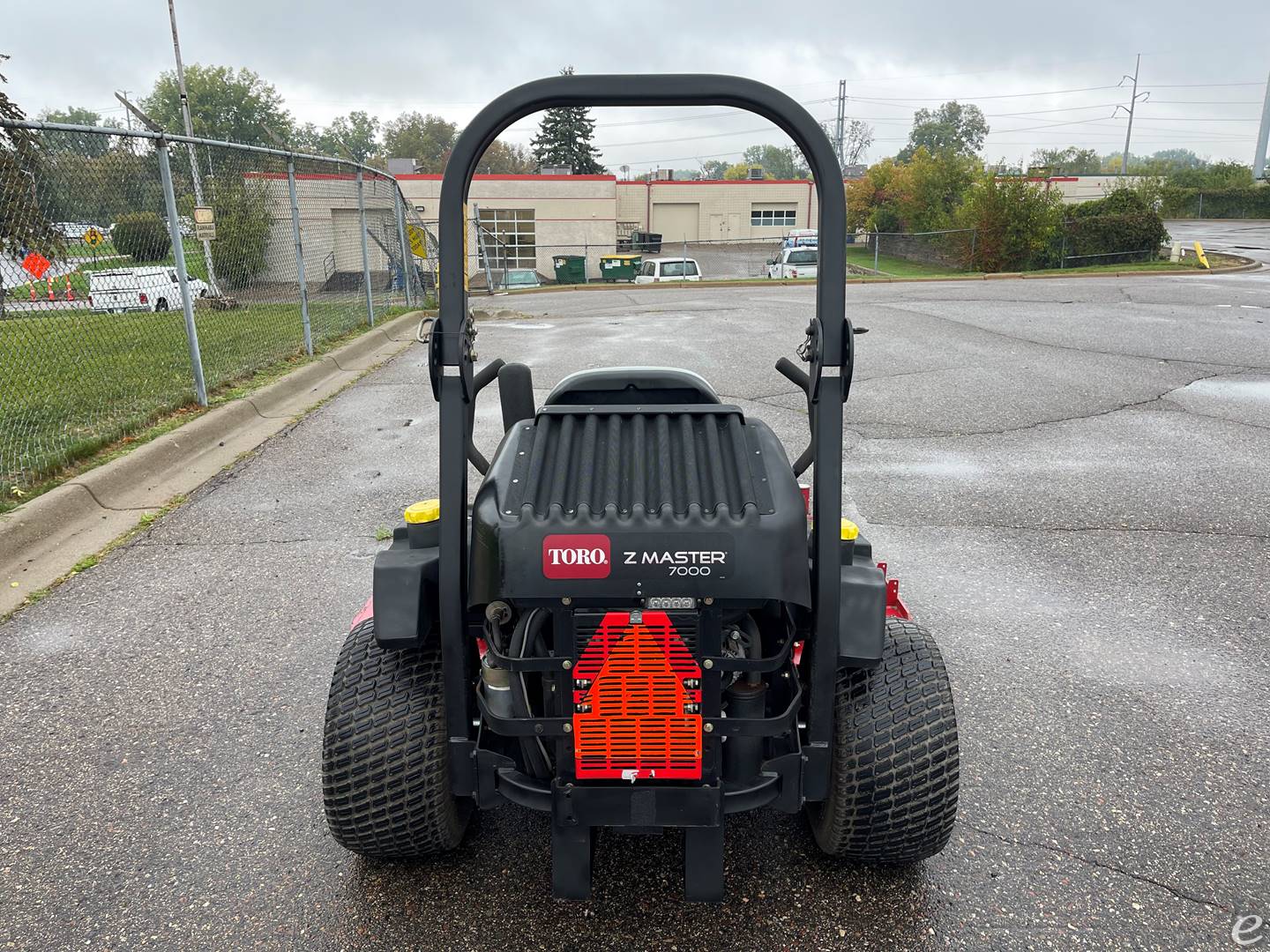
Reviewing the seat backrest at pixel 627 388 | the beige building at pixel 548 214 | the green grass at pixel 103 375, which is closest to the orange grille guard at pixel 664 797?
the seat backrest at pixel 627 388

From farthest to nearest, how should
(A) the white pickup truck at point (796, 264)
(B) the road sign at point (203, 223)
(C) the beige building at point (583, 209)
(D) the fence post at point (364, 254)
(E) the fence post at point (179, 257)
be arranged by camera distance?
(C) the beige building at point (583, 209) → (A) the white pickup truck at point (796, 264) → (D) the fence post at point (364, 254) → (B) the road sign at point (203, 223) → (E) the fence post at point (179, 257)

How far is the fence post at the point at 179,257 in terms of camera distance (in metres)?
6.67

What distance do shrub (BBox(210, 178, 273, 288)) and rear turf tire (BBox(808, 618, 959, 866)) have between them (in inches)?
325

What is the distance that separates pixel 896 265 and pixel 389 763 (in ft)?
133

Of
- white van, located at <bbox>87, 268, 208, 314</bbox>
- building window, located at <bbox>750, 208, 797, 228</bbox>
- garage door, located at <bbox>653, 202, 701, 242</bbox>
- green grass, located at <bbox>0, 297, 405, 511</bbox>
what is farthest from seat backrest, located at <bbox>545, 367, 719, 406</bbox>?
building window, located at <bbox>750, 208, 797, 228</bbox>

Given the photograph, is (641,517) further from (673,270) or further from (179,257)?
(673,270)

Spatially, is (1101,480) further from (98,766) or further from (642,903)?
(98,766)

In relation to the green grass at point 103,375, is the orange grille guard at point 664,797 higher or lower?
lower

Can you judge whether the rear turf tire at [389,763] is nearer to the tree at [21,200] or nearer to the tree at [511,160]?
the tree at [21,200]

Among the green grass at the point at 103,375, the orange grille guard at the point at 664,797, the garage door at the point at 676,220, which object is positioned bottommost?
the orange grille guard at the point at 664,797

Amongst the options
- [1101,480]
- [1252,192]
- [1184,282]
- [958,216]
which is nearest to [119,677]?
[1101,480]

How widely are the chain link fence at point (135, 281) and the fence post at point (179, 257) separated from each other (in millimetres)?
13

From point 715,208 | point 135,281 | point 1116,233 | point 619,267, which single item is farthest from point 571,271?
point 135,281

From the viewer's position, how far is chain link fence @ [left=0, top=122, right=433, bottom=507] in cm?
577
